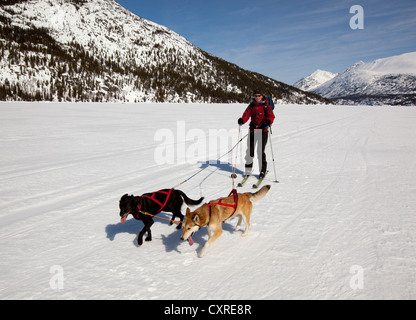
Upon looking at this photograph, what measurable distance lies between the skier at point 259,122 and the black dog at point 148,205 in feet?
10.9

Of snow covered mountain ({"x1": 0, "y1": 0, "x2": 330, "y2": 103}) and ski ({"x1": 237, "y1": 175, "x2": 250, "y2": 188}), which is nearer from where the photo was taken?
ski ({"x1": 237, "y1": 175, "x2": 250, "y2": 188})

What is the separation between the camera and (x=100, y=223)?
4.34 metres

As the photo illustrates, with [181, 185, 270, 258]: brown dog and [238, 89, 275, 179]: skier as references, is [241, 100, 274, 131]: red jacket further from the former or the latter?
[181, 185, 270, 258]: brown dog

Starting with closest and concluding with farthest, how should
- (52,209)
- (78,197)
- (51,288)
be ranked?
(51,288)
(52,209)
(78,197)

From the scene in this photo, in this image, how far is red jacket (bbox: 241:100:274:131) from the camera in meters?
6.49

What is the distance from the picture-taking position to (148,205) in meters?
3.74

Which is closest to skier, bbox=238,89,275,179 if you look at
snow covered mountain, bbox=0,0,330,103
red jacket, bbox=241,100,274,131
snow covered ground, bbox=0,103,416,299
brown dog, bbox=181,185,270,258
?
red jacket, bbox=241,100,274,131

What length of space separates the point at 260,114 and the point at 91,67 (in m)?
156

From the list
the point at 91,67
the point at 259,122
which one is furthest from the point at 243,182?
the point at 91,67

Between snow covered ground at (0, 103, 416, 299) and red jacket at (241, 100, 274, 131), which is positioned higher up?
red jacket at (241, 100, 274, 131)

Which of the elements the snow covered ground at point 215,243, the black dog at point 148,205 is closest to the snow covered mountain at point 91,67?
the snow covered ground at point 215,243

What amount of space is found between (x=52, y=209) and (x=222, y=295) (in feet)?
13.2
